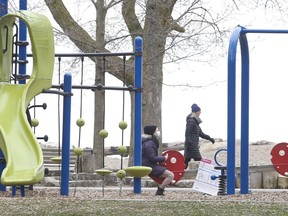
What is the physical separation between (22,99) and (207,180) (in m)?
4.19

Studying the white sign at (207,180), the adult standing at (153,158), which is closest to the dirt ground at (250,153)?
the white sign at (207,180)

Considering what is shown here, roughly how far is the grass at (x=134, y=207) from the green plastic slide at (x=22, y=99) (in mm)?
404

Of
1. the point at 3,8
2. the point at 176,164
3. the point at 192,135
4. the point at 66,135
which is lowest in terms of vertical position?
the point at 176,164

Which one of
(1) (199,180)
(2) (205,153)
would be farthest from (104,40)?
(1) (199,180)

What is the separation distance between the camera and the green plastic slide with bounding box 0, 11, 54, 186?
44.3 ft

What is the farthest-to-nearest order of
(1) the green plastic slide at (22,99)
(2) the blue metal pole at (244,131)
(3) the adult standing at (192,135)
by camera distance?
(3) the adult standing at (192,135), (2) the blue metal pole at (244,131), (1) the green plastic slide at (22,99)

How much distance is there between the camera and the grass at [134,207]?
40.3ft

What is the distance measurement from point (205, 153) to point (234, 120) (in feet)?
37.3

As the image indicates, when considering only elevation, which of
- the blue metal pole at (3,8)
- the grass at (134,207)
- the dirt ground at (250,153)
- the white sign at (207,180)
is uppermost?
the blue metal pole at (3,8)

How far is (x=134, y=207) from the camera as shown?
1273cm

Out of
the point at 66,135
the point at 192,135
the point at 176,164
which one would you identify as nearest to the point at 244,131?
the point at 66,135

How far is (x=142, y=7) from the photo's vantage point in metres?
25.8

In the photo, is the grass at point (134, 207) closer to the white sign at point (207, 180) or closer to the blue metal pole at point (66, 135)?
the blue metal pole at point (66, 135)

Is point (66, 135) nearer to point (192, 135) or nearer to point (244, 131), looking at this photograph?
point (244, 131)
